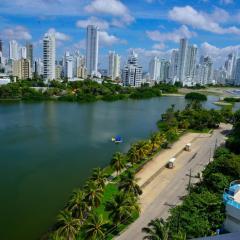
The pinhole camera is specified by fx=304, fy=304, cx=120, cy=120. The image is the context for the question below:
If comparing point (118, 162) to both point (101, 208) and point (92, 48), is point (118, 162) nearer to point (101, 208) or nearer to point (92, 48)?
point (101, 208)

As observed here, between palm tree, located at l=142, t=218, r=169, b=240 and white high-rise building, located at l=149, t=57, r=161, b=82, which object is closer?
palm tree, located at l=142, t=218, r=169, b=240

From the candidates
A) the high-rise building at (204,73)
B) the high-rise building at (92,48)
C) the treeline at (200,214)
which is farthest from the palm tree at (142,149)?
the high-rise building at (204,73)

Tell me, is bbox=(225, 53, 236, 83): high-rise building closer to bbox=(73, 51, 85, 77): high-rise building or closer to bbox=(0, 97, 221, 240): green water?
bbox=(73, 51, 85, 77): high-rise building

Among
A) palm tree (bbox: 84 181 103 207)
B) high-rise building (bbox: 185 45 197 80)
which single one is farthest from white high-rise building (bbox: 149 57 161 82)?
palm tree (bbox: 84 181 103 207)

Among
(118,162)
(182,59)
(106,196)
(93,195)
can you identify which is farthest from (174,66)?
(93,195)

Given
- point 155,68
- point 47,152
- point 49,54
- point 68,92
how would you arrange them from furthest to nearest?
point 155,68
point 49,54
point 68,92
point 47,152

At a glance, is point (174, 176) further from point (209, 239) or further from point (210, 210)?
point (209, 239)
